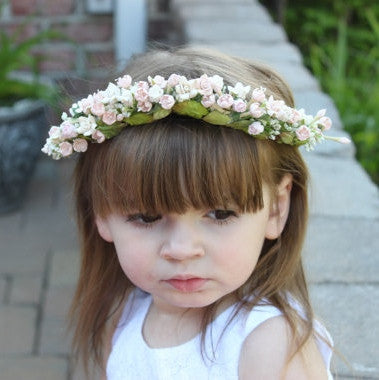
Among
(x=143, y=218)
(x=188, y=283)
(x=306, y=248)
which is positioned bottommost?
(x=306, y=248)

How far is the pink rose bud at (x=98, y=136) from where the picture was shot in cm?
148

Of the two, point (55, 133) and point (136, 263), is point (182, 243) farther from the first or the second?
point (55, 133)

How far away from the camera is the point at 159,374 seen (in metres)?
1.68

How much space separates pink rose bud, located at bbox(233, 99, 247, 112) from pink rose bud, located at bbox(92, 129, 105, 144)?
26cm

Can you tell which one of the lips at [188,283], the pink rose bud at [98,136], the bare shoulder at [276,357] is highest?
the pink rose bud at [98,136]

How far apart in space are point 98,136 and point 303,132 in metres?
0.39

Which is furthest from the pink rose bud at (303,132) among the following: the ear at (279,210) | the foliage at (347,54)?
the foliage at (347,54)

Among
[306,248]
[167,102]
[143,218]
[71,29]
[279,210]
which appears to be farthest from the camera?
[71,29]

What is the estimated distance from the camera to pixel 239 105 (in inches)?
55.4

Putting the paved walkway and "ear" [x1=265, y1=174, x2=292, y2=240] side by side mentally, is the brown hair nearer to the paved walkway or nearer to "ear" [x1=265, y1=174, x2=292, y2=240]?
"ear" [x1=265, y1=174, x2=292, y2=240]

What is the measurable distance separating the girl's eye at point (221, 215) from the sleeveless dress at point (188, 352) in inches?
9.1

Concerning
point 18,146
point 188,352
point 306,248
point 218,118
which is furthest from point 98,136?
point 18,146

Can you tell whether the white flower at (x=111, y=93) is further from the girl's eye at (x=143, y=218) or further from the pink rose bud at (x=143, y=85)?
the girl's eye at (x=143, y=218)

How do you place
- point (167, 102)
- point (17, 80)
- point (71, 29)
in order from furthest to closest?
point (71, 29) < point (17, 80) < point (167, 102)
